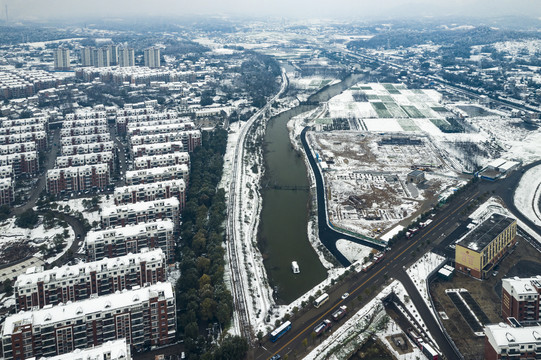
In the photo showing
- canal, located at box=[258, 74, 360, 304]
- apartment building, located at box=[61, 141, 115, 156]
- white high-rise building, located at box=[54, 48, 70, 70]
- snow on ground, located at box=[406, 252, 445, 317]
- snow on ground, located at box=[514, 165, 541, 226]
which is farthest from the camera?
white high-rise building, located at box=[54, 48, 70, 70]

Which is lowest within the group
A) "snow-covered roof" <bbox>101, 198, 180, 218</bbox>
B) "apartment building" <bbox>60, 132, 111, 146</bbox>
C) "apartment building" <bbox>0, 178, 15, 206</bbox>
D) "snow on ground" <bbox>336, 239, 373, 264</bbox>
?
"snow on ground" <bbox>336, 239, 373, 264</bbox>

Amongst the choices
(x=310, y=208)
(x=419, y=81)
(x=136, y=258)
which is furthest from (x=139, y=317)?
(x=419, y=81)

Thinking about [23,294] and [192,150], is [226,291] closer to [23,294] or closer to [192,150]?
[23,294]

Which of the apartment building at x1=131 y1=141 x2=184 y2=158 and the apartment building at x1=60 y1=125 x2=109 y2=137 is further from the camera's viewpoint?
the apartment building at x1=60 y1=125 x2=109 y2=137

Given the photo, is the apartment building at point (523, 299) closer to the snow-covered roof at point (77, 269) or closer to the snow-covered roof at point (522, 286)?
the snow-covered roof at point (522, 286)

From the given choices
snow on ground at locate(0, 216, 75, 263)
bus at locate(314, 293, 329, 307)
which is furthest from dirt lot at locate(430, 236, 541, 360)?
snow on ground at locate(0, 216, 75, 263)

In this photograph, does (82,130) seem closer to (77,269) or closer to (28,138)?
(28,138)

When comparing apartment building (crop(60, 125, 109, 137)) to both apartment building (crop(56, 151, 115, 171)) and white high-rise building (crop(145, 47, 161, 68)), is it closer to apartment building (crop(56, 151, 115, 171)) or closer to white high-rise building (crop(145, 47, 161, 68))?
apartment building (crop(56, 151, 115, 171))
